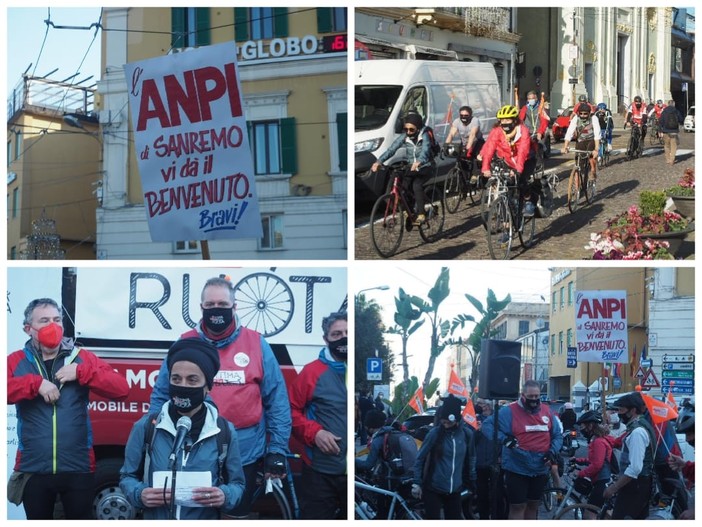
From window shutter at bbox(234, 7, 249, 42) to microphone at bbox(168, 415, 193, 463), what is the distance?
2.67 meters

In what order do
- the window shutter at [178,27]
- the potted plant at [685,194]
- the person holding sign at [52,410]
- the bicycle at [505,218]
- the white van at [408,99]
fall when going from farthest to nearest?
1. the window shutter at [178,27]
2. the white van at [408,99]
3. the potted plant at [685,194]
4. the bicycle at [505,218]
5. the person holding sign at [52,410]

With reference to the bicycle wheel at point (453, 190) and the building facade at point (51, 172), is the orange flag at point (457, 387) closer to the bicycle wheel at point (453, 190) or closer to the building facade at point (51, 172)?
the bicycle wheel at point (453, 190)

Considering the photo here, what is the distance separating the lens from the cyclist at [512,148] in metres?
8.70

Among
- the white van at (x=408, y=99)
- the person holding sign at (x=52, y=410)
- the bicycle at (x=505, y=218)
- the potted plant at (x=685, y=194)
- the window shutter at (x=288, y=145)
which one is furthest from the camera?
the window shutter at (x=288, y=145)

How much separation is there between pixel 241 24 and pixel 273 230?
147cm

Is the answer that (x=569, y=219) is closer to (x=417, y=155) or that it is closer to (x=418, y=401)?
(x=417, y=155)

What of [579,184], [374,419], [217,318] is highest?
[579,184]

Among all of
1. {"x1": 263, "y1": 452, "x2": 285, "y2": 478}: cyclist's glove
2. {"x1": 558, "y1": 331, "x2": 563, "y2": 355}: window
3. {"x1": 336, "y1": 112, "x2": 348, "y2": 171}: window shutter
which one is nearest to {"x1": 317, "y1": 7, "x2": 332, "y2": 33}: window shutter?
{"x1": 336, "y1": 112, "x2": 348, "y2": 171}: window shutter

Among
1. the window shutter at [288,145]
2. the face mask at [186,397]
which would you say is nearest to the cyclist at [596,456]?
the face mask at [186,397]

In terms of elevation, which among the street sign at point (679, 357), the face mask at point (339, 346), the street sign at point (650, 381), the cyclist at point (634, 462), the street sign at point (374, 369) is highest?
the face mask at point (339, 346)

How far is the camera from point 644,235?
863 cm

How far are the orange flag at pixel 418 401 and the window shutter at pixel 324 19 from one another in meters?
2.59

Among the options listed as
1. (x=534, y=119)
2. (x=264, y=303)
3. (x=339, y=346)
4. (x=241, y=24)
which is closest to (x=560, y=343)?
(x=339, y=346)

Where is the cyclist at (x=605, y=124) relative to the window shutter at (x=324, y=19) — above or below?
below
